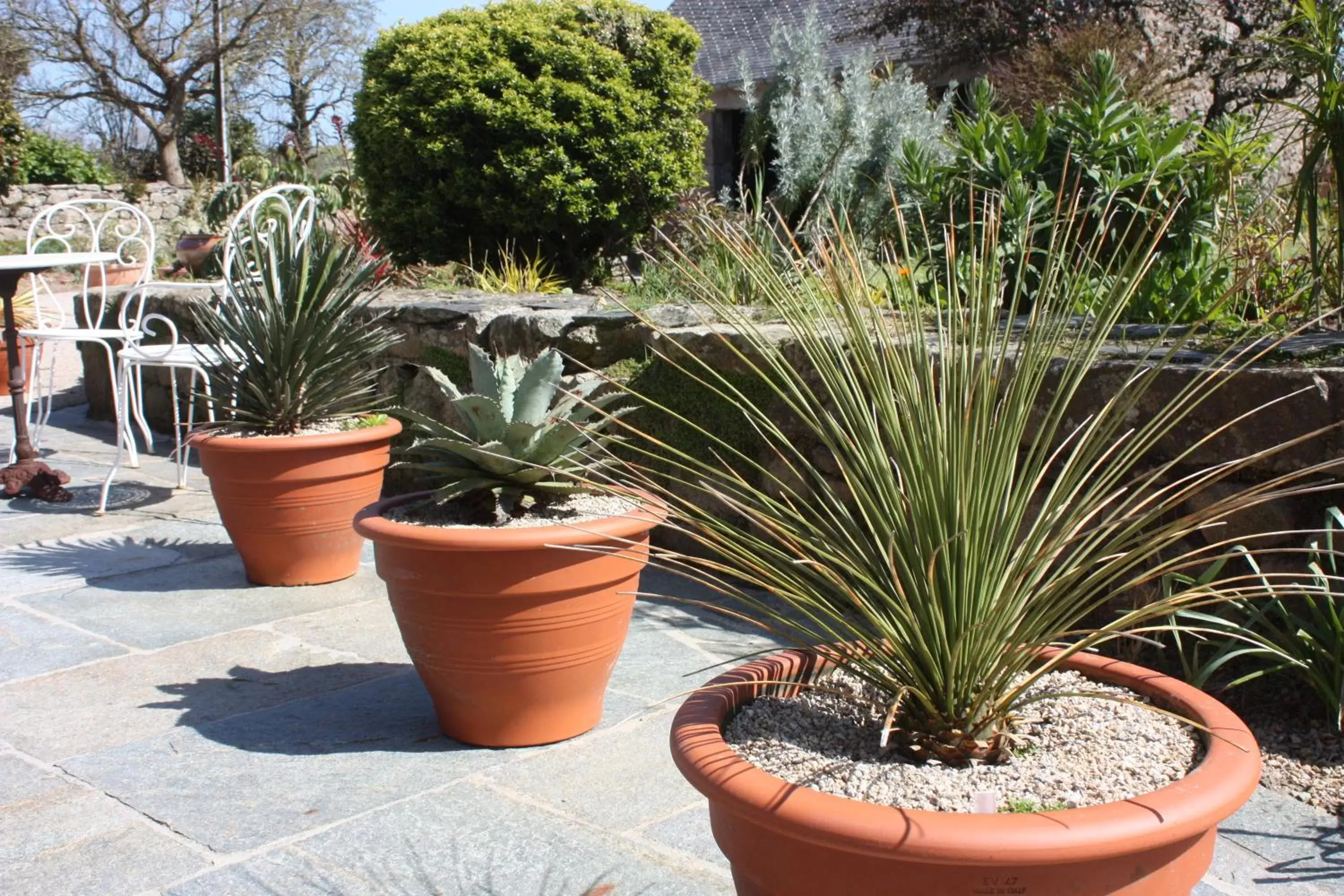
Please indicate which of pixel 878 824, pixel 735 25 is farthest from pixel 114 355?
pixel 735 25

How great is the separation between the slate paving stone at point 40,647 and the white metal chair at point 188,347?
2.72 feet

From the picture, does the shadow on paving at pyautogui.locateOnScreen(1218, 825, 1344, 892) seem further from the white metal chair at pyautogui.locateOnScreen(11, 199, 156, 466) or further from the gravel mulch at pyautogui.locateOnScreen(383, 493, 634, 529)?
the white metal chair at pyautogui.locateOnScreen(11, 199, 156, 466)

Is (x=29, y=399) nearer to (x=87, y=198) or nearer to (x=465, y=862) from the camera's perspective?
(x=465, y=862)

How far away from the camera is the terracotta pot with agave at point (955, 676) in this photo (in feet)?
4.64

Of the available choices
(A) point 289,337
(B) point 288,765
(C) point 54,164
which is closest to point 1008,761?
(B) point 288,765

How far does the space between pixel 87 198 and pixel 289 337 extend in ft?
57.9

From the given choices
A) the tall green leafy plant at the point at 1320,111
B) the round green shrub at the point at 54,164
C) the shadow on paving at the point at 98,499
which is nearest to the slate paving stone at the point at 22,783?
the shadow on paving at the point at 98,499

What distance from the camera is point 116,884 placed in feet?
7.41

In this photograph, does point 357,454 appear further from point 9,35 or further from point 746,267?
point 9,35

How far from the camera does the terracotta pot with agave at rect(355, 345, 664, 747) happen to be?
2.76 m

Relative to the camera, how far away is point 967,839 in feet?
4.46

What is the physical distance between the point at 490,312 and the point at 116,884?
125 inches

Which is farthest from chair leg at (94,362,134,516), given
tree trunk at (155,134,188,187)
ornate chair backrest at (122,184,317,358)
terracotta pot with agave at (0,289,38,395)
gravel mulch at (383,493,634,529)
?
tree trunk at (155,134,188,187)

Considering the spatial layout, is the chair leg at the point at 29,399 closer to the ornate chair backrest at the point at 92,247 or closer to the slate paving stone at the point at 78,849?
the ornate chair backrest at the point at 92,247
